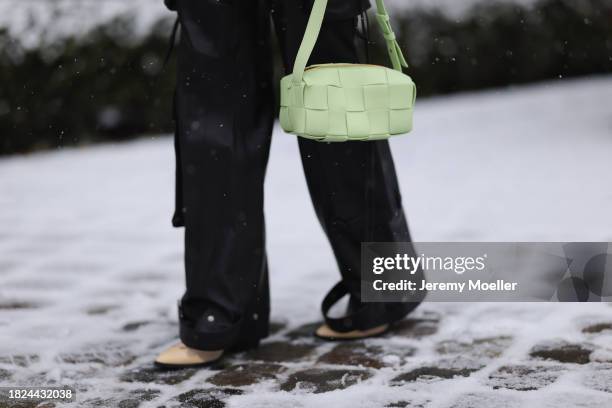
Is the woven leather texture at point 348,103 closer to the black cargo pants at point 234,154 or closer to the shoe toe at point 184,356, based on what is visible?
the black cargo pants at point 234,154

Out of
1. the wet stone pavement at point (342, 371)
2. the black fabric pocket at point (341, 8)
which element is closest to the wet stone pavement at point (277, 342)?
the wet stone pavement at point (342, 371)

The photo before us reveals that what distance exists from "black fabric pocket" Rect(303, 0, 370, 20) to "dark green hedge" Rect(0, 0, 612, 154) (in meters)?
4.16

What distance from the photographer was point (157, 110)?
21.9 ft

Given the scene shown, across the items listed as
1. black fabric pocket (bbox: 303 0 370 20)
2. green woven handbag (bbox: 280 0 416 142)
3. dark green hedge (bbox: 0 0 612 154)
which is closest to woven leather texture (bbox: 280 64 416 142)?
green woven handbag (bbox: 280 0 416 142)

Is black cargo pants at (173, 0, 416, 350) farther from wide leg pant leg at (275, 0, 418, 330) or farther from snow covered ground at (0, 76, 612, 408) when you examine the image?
snow covered ground at (0, 76, 612, 408)

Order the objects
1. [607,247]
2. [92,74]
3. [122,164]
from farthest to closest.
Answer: [92,74] < [122,164] < [607,247]

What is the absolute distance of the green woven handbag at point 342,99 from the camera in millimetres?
1950

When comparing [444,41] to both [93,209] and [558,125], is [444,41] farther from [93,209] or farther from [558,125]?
[93,209]

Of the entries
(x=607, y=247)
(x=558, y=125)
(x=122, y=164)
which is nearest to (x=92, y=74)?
(x=122, y=164)

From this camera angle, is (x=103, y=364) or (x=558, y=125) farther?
(x=558, y=125)

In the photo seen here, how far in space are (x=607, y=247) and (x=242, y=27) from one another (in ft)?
5.18

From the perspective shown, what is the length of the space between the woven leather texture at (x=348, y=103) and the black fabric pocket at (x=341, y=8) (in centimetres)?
17

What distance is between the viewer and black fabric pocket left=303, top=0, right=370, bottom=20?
2.12 meters

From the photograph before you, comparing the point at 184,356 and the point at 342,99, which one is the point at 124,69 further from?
the point at 342,99
